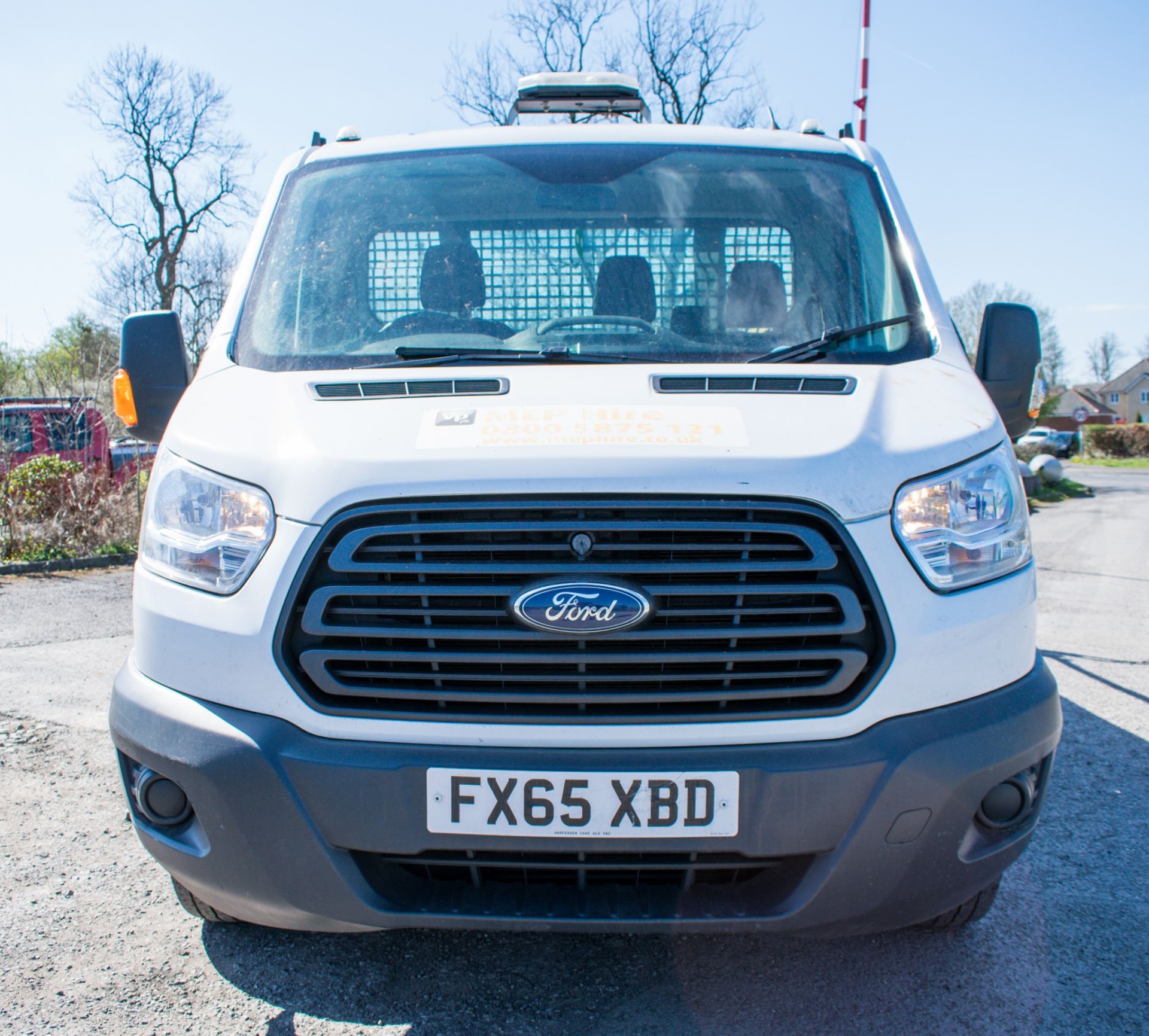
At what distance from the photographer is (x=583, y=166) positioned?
316 cm

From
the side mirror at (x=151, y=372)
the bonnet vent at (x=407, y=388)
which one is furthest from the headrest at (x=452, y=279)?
the side mirror at (x=151, y=372)

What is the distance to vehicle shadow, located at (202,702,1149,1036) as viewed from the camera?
7.54ft

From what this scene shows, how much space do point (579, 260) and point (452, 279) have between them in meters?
0.37

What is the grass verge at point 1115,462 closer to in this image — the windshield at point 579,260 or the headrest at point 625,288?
the windshield at point 579,260

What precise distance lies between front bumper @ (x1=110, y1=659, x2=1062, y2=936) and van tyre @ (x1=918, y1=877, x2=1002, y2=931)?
51cm

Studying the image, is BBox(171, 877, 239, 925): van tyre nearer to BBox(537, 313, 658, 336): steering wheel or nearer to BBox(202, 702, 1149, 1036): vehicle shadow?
BBox(202, 702, 1149, 1036): vehicle shadow

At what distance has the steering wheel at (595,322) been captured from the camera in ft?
9.04

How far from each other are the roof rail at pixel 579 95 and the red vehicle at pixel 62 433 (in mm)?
8533

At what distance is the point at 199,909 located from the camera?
8.30 ft

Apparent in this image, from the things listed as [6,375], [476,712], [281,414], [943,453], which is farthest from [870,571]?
[6,375]

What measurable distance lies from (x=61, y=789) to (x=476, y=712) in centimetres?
252

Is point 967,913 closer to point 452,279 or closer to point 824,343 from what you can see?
point 824,343

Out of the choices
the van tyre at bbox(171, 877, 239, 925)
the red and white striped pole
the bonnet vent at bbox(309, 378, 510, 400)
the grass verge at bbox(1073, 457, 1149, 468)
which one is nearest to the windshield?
the bonnet vent at bbox(309, 378, 510, 400)

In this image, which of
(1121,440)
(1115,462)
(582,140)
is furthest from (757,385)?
(1121,440)
